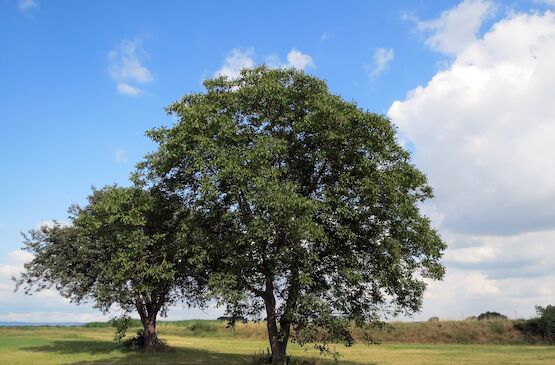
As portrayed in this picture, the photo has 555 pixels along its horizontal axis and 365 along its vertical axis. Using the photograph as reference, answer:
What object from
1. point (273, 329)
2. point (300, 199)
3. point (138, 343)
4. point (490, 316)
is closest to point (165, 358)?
point (138, 343)

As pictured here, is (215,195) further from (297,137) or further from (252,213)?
(297,137)

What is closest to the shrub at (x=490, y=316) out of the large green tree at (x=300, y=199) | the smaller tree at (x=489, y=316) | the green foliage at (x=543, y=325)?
the smaller tree at (x=489, y=316)

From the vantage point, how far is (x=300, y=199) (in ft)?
89.6

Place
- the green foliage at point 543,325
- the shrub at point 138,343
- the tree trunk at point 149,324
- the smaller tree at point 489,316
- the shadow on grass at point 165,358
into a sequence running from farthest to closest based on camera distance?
the smaller tree at point 489,316 → the green foliage at point 543,325 → the shrub at point 138,343 → the tree trunk at point 149,324 → the shadow on grass at point 165,358

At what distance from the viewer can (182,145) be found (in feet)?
100

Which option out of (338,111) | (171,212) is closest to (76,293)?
(171,212)

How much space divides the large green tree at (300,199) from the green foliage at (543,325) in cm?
5661

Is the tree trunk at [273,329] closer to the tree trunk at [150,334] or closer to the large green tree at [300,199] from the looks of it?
the large green tree at [300,199]

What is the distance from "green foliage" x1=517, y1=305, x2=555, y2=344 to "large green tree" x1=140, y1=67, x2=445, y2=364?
56615 mm

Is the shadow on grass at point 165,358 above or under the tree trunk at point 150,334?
under

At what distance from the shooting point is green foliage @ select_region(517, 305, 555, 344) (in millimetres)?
77312

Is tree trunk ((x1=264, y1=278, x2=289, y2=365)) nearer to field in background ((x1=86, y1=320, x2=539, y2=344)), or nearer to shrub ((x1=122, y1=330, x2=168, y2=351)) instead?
shrub ((x1=122, y1=330, x2=168, y2=351))

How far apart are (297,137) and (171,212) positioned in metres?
9.40

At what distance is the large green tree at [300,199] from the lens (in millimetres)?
28812
